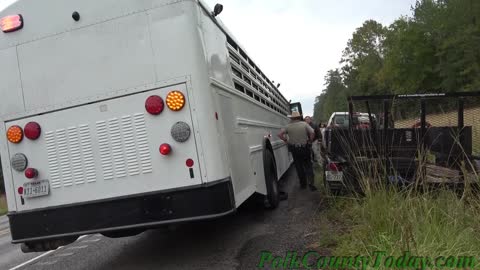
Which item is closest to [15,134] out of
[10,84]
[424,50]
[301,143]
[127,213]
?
[10,84]

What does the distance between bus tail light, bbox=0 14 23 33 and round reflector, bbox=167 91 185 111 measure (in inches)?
79.3

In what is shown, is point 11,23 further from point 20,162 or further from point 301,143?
point 301,143

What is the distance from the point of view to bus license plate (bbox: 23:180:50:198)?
17.2 feet

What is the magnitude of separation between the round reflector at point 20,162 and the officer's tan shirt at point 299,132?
18.9ft

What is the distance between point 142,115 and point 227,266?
1885 mm

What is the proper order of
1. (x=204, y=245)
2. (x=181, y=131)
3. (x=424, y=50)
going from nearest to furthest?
(x=181, y=131)
(x=204, y=245)
(x=424, y=50)

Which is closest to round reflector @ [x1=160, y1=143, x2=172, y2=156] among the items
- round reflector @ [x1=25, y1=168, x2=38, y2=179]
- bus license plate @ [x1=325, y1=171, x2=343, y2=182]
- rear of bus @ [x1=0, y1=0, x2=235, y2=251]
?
rear of bus @ [x1=0, y1=0, x2=235, y2=251]

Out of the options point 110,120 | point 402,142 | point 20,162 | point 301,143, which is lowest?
point 402,142

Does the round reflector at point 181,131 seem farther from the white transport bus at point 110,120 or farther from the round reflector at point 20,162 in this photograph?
the round reflector at point 20,162

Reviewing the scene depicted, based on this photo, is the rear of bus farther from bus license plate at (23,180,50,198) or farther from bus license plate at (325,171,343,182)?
A: bus license plate at (325,171,343,182)

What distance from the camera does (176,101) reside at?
486 cm

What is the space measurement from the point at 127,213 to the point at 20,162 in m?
1.40

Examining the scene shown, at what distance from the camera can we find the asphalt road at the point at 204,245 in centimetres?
566

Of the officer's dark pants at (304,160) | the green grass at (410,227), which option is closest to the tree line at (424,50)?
the officer's dark pants at (304,160)
